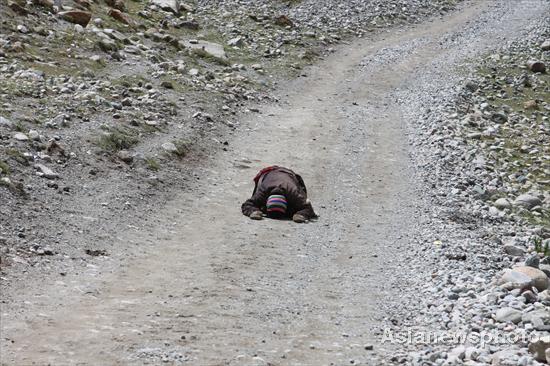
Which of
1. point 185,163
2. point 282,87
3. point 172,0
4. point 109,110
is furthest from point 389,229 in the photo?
point 172,0

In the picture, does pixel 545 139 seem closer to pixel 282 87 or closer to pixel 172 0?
pixel 282 87

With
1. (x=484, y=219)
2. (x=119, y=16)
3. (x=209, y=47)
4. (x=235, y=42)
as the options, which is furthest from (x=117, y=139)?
(x=235, y=42)

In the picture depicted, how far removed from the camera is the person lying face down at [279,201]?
1345 cm

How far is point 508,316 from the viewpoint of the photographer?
8508mm

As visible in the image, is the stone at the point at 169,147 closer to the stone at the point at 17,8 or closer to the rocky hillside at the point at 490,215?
the rocky hillside at the point at 490,215

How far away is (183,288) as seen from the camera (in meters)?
9.73

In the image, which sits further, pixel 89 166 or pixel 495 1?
pixel 495 1

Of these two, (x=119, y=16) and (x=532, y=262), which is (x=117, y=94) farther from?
(x=532, y=262)

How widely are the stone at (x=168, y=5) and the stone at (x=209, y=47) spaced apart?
3642 mm

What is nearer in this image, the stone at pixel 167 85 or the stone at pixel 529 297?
the stone at pixel 529 297

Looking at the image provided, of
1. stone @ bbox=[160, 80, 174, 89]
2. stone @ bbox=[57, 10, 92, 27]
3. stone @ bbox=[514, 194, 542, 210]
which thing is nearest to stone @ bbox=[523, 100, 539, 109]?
stone @ bbox=[514, 194, 542, 210]

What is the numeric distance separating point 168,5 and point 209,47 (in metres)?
4.89

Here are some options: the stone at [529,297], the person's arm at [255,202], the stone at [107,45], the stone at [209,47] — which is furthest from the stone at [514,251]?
the stone at [209,47]

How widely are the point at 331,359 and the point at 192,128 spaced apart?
11006 millimetres
